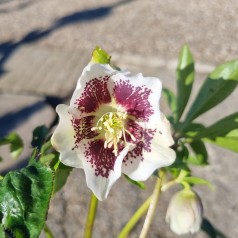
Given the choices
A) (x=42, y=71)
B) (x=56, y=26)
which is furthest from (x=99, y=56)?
(x=56, y=26)

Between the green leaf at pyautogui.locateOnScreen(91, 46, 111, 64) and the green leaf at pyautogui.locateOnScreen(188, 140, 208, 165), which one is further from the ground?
the green leaf at pyautogui.locateOnScreen(91, 46, 111, 64)

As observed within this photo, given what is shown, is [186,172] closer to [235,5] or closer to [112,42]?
[112,42]

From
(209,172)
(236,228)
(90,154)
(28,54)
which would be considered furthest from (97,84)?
(28,54)

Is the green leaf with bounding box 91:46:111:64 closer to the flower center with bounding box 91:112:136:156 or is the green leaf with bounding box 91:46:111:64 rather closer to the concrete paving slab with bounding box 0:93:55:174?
the flower center with bounding box 91:112:136:156

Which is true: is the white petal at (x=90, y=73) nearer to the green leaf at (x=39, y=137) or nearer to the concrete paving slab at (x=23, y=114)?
the green leaf at (x=39, y=137)

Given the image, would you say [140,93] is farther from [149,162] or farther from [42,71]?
[42,71]

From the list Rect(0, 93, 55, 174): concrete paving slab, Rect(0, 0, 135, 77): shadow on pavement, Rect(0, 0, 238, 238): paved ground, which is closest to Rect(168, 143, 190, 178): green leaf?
Rect(0, 0, 238, 238): paved ground

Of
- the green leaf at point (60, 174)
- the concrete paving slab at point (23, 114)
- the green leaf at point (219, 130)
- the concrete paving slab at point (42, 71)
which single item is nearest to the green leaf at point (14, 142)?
the green leaf at point (60, 174)
